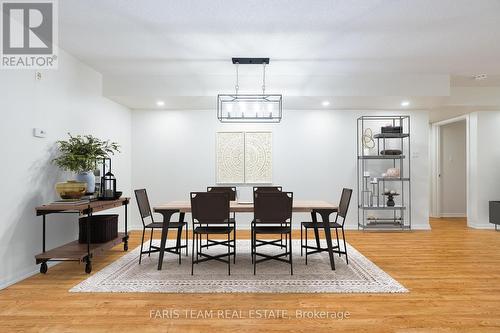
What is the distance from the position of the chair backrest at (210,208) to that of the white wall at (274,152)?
9.27 feet

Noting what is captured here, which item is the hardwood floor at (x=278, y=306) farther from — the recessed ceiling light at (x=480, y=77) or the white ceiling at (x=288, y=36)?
the recessed ceiling light at (x=480, y=77)

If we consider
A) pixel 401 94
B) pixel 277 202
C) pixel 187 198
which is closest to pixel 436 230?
pixel 401 94

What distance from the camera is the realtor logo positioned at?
3156 mm

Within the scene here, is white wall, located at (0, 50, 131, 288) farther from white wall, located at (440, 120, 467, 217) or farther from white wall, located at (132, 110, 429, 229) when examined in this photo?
white wall, located at (440, 120, 467, 217)

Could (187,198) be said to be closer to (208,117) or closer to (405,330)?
(208,117)

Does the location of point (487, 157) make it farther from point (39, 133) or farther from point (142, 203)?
point (39, 133)


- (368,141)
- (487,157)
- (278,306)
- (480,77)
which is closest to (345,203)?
(278,306)

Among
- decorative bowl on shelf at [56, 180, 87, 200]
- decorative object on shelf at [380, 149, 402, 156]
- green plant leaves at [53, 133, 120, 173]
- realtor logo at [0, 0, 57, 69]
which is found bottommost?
decorative bowl on shelf at [56, 180, 87, 200]

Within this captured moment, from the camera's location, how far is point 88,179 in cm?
401

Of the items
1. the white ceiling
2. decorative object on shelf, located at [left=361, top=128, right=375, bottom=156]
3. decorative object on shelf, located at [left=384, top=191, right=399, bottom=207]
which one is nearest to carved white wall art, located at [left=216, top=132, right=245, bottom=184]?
the white ceiling

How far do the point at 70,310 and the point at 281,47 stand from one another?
358 centimetres

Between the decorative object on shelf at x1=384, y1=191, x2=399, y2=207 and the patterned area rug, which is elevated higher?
the decorative object on shelf at x1=384, y1=191, x2=399, y2=207

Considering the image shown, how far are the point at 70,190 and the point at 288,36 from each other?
120 inches

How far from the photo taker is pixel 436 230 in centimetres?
624
